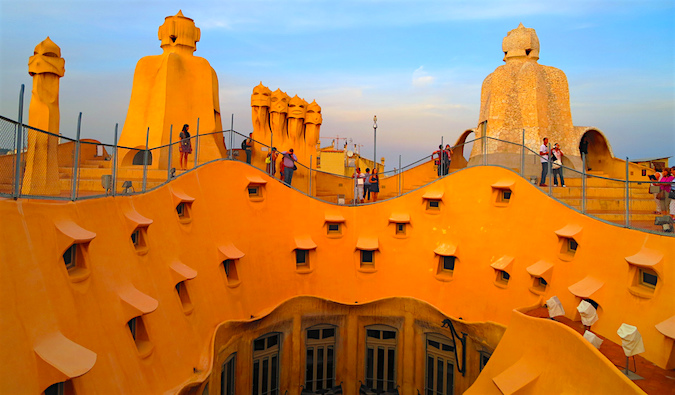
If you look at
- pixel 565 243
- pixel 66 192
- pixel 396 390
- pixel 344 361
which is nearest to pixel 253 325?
pixel 344 361

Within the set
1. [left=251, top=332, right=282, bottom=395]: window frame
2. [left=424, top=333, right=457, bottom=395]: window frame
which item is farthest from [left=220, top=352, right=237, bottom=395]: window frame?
[left=424, top=333, right=457, bottom=395]: window frame

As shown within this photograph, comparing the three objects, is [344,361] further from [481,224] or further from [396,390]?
[481,224]

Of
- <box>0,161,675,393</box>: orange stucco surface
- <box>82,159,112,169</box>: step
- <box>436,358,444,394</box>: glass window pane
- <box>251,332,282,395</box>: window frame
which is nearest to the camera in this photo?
<box>0,161,675,393</box>: orange stucco surface

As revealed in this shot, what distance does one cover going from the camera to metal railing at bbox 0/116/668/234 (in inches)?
341

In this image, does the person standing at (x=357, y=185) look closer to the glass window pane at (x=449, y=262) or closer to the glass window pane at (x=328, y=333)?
the glass window pane at (x=449, y=262)

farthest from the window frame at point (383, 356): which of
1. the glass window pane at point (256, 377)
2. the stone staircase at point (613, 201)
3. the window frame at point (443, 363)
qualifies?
the stone staircase at point (613, 201)

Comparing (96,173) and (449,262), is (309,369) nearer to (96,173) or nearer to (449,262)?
(449,262)

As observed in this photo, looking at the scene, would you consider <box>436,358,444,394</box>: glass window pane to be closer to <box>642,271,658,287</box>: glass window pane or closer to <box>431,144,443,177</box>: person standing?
<box>431,144,443,177</box>: person standing

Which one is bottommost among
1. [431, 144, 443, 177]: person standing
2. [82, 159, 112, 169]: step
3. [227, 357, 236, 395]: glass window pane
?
[227, 357, 236, 395]: glass window pane

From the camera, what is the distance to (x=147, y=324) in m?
10.7

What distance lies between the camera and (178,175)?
1424cm

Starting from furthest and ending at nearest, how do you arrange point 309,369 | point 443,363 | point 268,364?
point 309,369, point 443,363, point 268,364

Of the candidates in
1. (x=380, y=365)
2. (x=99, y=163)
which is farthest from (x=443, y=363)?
(x=99, y=163)

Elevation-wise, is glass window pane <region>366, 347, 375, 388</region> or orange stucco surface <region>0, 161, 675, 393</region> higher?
orange stucco surface <region>0, 161, 675, 393</region>
